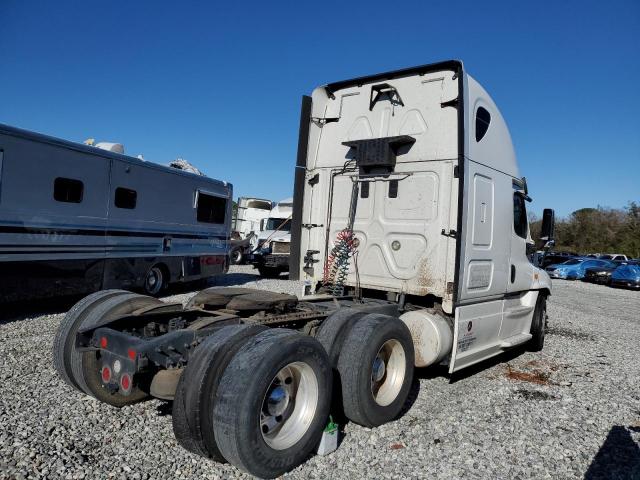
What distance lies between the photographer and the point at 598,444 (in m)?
3.99

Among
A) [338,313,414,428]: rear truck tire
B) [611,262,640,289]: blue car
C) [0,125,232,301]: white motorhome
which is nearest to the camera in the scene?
[338,313,414,428]: rear truck tire

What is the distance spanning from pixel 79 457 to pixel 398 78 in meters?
4.86

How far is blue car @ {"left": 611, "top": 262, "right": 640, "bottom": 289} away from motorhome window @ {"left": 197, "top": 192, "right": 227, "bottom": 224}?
21334mm

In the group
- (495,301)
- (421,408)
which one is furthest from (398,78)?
(421,408)

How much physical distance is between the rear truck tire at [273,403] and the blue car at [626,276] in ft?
83.2

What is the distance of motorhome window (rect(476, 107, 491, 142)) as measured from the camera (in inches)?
205

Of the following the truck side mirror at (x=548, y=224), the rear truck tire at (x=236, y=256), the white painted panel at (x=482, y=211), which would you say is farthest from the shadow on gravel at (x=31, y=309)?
the rear truck tire at (x=236, y=256)

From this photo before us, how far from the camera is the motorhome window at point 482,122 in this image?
522 centimetres

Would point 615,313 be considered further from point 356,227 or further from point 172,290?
point 172,290

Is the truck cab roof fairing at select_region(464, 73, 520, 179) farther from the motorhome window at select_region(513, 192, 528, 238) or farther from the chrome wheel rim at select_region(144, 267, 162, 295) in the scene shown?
the chrome wheel rim at select_region(144, 267, 162, 295)

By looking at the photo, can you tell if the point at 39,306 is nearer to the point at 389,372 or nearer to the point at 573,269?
the point at 389,372

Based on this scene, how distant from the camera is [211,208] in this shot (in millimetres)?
11977

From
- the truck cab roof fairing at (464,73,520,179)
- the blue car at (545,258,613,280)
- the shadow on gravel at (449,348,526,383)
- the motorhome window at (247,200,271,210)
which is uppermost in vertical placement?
the motorhome window at (247,200,271,210)

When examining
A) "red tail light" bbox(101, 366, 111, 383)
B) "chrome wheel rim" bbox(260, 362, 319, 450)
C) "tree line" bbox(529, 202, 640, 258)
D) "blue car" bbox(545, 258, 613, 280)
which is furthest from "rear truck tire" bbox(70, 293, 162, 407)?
"tree line" bbox(529, 202, 640, 258)
